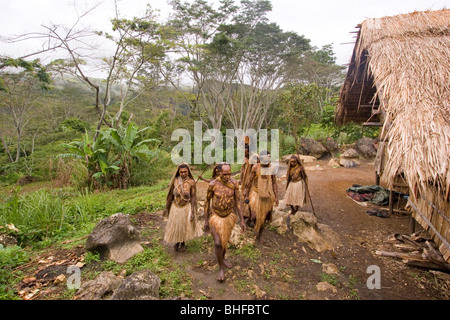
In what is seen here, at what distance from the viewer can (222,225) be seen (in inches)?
130

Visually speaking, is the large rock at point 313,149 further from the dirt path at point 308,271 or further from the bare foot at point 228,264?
the bare foot at point 228,264

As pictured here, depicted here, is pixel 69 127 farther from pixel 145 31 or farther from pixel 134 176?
pixel 134 176

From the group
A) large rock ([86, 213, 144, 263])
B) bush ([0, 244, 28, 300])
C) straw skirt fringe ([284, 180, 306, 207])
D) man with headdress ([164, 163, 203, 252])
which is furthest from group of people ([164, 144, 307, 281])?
bush ([0, 244, 28, 300])

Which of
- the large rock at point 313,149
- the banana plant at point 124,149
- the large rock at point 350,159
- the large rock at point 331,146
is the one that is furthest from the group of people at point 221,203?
the large rock at point 331,146

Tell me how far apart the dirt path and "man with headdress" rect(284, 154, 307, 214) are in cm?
79

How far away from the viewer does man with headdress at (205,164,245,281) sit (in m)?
3.29

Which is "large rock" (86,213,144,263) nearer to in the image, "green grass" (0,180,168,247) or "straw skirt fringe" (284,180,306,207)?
"green grass" (0,180,168,247)

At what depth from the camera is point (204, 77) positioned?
1489 cm

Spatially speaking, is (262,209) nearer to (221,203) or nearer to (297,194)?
(221,203)

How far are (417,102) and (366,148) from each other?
349 inches

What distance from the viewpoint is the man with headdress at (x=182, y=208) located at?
3723mm

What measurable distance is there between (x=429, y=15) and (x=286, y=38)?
10934 mm

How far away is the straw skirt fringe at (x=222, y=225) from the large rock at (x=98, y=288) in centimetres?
135
